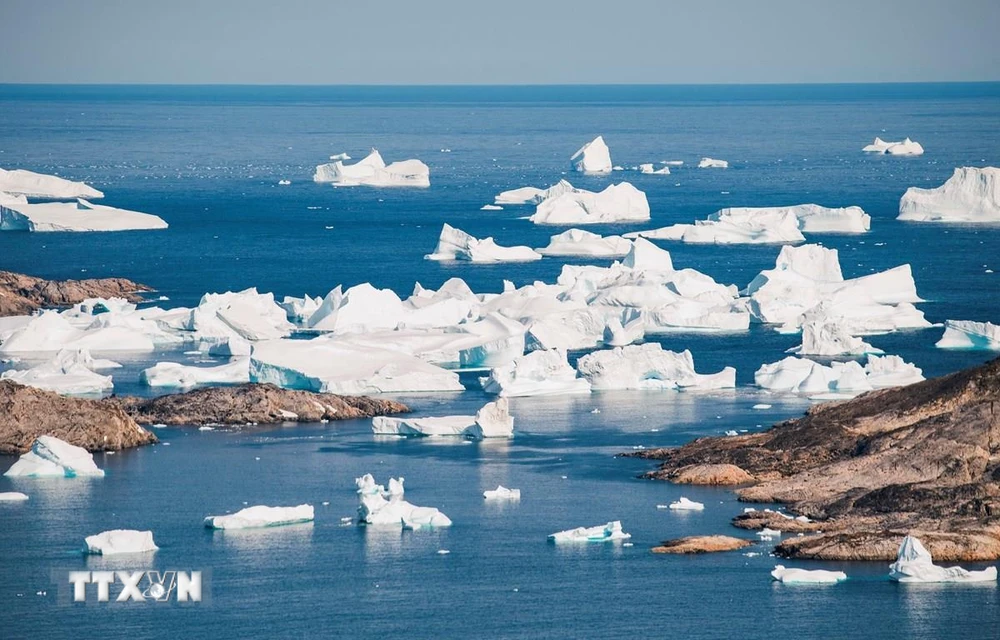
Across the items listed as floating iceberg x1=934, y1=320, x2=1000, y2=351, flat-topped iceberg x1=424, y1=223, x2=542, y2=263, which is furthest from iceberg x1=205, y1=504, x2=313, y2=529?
flat-topped iceberg x1=424, y1=223, x2=542, y2=263

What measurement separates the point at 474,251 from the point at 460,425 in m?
32.1

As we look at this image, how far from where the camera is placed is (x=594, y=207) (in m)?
84.7

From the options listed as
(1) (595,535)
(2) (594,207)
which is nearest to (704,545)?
(1) (595,535)

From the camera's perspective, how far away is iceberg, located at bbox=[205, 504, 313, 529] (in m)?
31.1

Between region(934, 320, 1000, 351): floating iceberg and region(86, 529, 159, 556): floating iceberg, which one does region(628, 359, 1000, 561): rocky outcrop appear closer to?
region(86, 529, 159, 556): floating iceberg

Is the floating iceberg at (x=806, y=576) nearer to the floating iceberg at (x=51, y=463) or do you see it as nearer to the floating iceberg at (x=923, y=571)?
the floating iceberg at (x=923, y=571)

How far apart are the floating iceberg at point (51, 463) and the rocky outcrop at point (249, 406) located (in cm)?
518

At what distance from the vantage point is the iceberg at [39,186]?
3570 inches

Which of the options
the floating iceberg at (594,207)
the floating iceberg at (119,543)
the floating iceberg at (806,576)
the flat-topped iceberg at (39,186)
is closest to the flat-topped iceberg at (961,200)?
the floating iceberg at (594,207)

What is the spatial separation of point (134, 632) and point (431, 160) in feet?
362

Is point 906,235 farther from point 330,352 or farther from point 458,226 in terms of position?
point 330,352

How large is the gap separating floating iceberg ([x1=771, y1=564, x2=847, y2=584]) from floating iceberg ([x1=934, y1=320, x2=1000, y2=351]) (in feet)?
84.3

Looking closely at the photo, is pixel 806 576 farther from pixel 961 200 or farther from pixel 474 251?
pixel 961 200

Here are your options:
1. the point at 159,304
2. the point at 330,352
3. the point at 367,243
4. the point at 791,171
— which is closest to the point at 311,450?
the point at 330,352
